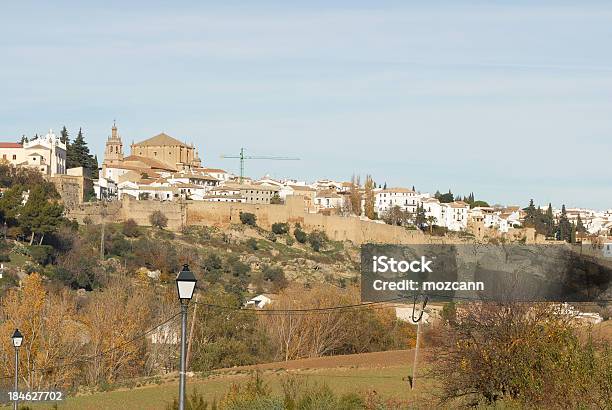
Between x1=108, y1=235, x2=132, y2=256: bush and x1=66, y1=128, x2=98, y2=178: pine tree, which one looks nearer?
x1=108, y1=235, x2=132, y2=256: bush

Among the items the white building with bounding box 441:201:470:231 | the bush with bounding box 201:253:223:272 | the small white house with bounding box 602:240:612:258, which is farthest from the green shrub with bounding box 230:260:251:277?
the white building with bounding box 441:201:470:231

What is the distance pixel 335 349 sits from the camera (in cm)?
4341

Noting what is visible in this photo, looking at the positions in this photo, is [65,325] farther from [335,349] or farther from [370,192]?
[370,192]

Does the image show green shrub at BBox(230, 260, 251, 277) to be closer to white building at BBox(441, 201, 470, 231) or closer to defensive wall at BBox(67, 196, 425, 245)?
defensive wall at BBox(67, 196, 425, 245)

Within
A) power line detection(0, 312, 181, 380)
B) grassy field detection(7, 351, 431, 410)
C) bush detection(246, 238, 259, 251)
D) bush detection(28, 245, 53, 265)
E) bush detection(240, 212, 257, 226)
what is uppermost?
bush detection(240, 212, 257, 226)

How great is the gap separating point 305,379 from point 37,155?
196 feet

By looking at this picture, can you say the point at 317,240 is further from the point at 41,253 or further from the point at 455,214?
the point at 455,214

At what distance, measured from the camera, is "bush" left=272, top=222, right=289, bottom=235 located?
84.4 meters

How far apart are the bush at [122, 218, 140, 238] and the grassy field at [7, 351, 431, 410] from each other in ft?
134

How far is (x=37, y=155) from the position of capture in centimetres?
8381

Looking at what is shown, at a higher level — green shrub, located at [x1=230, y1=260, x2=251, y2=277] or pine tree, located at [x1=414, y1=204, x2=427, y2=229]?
pine tree, located at [x1=414, y1=204, x2=427, y2=229]

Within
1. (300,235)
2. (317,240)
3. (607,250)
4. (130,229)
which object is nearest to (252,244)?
(300,235)

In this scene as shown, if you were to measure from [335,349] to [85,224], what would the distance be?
36.3m

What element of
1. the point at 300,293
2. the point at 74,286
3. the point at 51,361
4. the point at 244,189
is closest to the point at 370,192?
the point at 244,189
